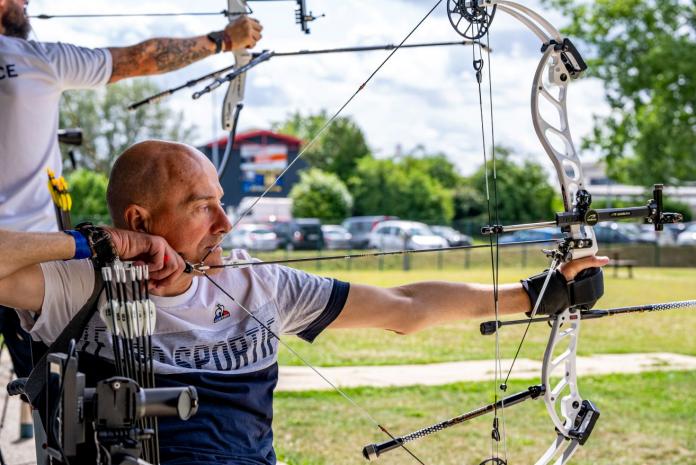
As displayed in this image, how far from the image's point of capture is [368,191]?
148ft

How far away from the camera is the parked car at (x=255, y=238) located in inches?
972

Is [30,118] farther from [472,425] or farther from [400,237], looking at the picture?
[400,237]

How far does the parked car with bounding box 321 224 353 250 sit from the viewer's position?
30819mm

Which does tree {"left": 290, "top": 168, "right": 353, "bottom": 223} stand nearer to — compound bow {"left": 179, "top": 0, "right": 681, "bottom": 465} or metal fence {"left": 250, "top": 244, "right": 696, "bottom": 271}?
metal fence {"left": 250, "top": 244, "right": 696, "bottom": 271}

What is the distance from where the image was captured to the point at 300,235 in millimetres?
29406

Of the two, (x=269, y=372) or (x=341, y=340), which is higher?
(x=269, y=372)

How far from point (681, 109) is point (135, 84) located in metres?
21.6

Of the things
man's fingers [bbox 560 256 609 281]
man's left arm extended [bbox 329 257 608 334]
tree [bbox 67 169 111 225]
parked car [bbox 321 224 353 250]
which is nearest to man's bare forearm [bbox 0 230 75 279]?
man's left arm extended [bbox 329 257 608 334]

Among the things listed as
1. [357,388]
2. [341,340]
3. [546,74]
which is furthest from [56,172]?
[341,340]

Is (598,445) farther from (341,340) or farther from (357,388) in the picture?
(341,340)

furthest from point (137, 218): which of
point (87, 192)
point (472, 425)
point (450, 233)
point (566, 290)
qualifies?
point (87, 192)

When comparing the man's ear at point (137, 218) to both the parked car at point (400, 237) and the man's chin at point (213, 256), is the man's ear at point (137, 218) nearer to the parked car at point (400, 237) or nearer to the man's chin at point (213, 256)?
the man's chin at point (213, 256)

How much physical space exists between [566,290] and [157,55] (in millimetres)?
1826

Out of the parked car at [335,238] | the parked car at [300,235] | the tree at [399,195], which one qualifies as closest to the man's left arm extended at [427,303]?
the parked car at [300,235]
